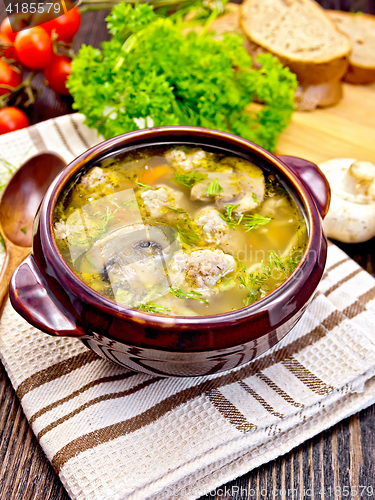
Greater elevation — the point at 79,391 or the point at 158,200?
the point at 158,200

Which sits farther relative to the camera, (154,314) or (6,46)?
(6,46)

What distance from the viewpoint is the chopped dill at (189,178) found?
1.71 meters

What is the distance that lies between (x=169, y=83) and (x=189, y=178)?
0.90 metres

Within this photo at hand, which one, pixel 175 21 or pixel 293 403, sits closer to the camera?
pixel 293 403

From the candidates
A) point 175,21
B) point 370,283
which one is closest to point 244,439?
point 370,283

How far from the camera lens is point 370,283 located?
1.92 meters

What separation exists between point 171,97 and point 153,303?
1257mm

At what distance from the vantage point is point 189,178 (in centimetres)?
171

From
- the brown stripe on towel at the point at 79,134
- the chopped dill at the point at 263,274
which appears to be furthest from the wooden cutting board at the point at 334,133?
the chopped dill at the point at 263,274

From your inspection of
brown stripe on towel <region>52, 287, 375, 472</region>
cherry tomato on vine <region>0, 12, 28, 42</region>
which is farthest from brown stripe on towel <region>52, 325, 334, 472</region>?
cherry tomato on vine <region>0, 12, 28, 42</region>

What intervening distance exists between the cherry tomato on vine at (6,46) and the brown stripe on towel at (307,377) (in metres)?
2.33

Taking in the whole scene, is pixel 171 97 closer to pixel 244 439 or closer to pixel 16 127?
pixel 16 127

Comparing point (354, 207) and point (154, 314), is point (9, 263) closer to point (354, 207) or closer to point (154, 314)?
point (154, 314)

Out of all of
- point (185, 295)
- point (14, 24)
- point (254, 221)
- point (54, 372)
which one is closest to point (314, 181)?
point (254, 221)
